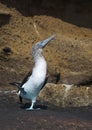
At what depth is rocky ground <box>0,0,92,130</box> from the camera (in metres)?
12.8

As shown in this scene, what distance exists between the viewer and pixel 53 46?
44.5 ft

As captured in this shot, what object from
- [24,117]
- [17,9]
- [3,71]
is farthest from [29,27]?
[24,117]

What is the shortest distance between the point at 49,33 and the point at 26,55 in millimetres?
1228

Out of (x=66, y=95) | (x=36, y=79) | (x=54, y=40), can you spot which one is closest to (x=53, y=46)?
(x=54, y=40)

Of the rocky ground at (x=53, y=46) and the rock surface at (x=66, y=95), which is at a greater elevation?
the rocky ground at (x=53, y=46)

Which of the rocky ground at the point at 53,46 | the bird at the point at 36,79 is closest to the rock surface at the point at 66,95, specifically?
the rocky ground at the point at 53,46

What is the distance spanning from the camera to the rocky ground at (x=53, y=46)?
12.8m

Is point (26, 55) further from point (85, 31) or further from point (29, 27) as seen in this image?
point (85, 31)

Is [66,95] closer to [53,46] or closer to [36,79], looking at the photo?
[53,46]

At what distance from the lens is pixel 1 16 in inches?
517

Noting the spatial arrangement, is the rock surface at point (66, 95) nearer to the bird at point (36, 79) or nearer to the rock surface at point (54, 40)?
the rock surface at point (54, 40)

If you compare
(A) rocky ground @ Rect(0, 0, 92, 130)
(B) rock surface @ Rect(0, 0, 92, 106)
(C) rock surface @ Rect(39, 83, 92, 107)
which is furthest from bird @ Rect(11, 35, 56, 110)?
(B) rock surface @ Rect(0, 0, 92, 106)

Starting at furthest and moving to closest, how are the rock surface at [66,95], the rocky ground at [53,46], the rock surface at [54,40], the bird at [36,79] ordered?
the rock surface at [54,40] → the rocky ground at [53,46] → the rock surface at [66,95] → the bird at [36,79]

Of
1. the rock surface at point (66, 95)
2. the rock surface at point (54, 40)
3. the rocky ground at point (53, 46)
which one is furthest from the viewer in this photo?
the rock surface at point (54, 40)
